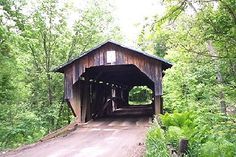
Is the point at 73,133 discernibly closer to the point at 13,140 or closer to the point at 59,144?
the point at 59,144

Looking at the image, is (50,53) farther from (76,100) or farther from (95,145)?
(95,145)

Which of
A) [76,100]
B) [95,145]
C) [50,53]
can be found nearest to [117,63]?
[76,100]

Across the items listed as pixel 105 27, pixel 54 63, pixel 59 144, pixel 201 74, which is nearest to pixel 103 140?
pixel 59 144

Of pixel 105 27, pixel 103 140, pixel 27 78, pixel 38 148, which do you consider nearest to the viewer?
pixel 38 148

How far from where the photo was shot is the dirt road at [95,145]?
25.8ft

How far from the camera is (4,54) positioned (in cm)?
1216

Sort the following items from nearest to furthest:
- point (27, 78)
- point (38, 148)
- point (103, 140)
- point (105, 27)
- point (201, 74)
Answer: point (38, 148)
point (103, 140)
point (201, 74)
point (27, 78)
point (105, 27)

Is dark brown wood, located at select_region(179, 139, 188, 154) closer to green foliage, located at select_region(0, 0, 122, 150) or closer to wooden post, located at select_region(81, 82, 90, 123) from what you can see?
wooden post, located at select_region(81, 82, 90, 123)

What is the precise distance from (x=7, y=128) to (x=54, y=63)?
258 inches

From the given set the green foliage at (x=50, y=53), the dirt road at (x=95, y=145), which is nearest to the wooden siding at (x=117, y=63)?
the dirt road at (x=95, y=145)

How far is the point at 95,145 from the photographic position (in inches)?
355

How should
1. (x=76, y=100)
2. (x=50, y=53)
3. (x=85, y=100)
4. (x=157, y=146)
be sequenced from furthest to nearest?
(x=50, y=53), (x=85, y=100), (x=76, y=100), (x=157, y=146)

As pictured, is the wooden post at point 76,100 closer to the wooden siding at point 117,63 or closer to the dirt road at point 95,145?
the wooden siding at point 117,63

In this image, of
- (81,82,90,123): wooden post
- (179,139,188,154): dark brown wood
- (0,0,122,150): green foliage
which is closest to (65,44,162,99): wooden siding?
(81,82,90,123): wooden post
